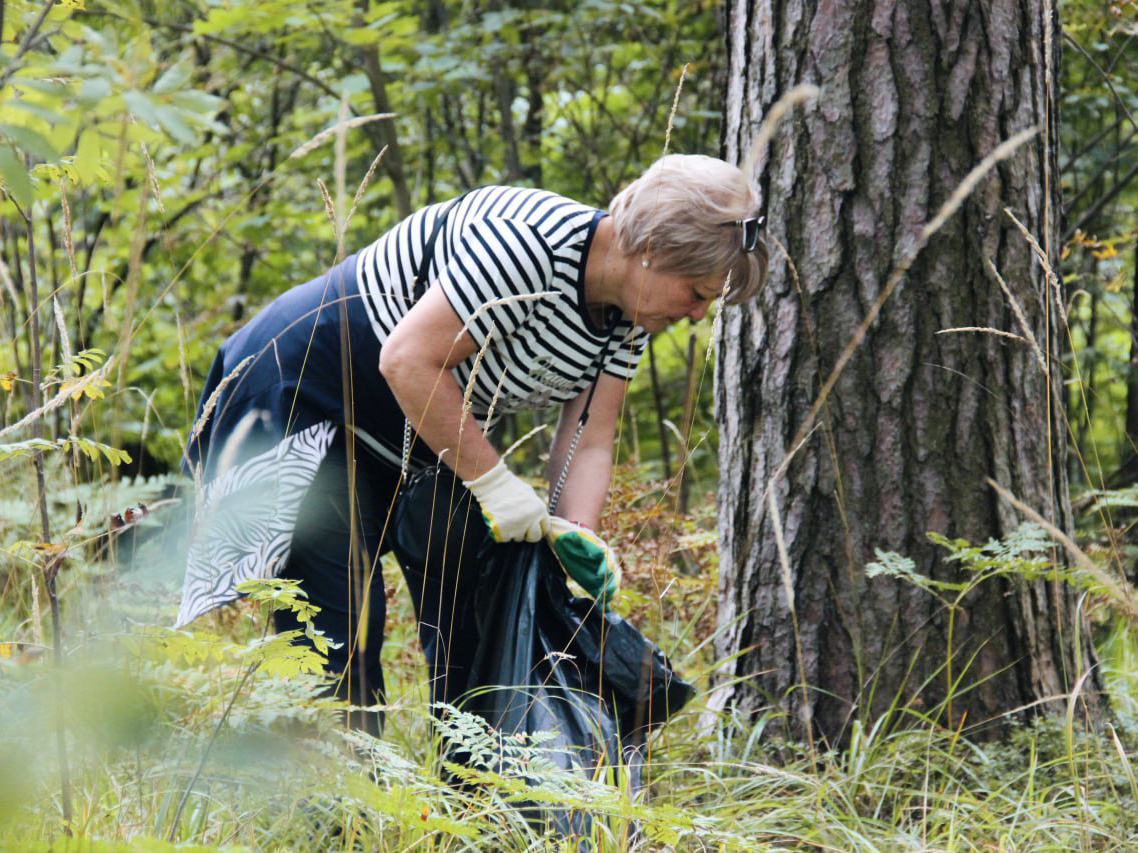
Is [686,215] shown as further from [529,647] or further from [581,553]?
[529,647]

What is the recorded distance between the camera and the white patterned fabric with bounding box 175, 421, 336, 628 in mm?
2115

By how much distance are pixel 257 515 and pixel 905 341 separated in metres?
1.44

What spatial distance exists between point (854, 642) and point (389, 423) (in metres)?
1.13

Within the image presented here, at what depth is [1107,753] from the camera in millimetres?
2223

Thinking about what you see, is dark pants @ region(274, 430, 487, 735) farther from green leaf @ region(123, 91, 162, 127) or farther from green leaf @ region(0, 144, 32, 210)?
green leaf @ region(123, 91, 162, 127)

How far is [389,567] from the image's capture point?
12.5ft

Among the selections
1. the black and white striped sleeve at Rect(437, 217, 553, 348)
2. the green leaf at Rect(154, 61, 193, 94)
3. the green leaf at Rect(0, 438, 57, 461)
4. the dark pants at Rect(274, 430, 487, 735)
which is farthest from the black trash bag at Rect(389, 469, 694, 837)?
the green leaf at Rect(154, 61, 193, 94)

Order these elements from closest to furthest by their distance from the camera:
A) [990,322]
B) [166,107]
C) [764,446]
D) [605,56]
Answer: [166,107] → [990,322] → [764,446] → [605,56]

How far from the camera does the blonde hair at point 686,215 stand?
77.4 inches

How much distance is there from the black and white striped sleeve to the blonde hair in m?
0.18

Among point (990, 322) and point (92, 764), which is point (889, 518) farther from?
point (92, 764)

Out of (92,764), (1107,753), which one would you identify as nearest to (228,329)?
(92,764)

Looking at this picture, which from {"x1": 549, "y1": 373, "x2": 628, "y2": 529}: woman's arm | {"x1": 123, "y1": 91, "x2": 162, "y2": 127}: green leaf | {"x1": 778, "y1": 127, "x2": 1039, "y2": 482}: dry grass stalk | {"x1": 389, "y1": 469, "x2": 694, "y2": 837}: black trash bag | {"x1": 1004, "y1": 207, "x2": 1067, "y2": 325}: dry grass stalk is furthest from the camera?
{"x1": 549, "y1": 373, "x2": 628, "y2": 529}: woman's arm

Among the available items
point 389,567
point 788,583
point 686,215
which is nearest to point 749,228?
point 686,215
